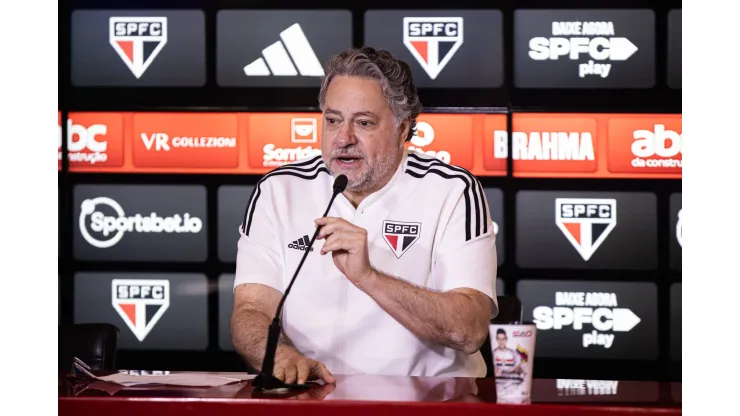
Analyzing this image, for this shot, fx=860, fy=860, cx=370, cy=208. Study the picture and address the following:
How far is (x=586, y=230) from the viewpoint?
3426mm

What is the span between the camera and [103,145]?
3.53 m

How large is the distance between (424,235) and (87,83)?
2.14 metres

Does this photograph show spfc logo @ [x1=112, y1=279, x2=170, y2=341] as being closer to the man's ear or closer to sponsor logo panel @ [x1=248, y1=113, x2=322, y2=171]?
sponsor logo panel @ [x1=248, y1=113, x2=322, y2=171]

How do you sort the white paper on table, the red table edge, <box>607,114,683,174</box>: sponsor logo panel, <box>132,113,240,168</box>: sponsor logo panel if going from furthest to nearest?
<box>132,113,240,168</box>: sponsor logo panel → <box>607,114,683,174</box>: sponsor logo panel → the white paper on table → the red table edge

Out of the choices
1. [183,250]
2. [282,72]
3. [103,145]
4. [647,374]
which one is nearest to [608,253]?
[647,374]

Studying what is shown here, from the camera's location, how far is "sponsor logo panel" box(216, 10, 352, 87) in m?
3.49

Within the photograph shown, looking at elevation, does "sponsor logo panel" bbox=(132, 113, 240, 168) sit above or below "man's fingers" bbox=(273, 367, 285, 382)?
above

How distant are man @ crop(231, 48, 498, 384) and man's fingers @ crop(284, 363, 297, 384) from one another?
0.34 m

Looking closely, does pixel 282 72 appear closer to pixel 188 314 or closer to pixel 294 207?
pixel 188 314

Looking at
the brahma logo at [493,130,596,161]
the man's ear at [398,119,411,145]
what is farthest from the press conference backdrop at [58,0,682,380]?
the man's ear at [398,119,411,145]

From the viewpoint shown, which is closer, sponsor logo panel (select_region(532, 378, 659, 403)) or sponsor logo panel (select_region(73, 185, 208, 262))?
sponsor logo panel (select_region(532, 378, 659, 403))

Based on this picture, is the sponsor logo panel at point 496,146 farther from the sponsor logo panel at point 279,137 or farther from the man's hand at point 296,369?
the man's hand at point 296,369

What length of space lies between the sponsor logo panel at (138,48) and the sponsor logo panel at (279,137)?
1.03ft

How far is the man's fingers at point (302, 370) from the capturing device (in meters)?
1.44
